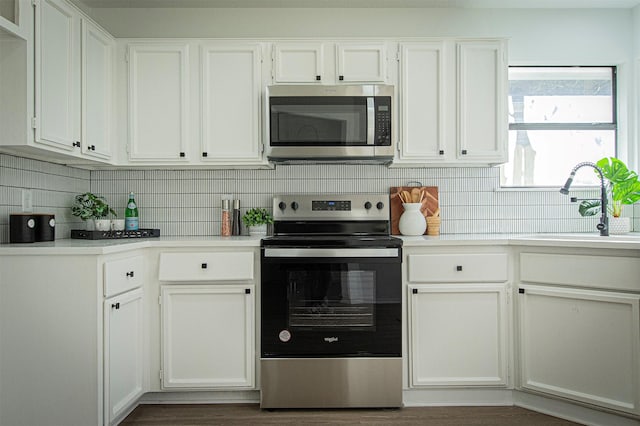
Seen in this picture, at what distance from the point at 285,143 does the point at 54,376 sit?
1.62m

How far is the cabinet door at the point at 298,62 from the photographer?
2730 mm

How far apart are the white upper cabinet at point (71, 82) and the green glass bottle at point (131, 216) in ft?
1.28

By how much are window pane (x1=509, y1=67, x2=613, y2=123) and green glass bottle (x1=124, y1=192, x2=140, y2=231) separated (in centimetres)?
260

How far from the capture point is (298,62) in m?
2.74

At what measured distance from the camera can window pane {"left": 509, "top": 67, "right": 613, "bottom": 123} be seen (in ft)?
10.4

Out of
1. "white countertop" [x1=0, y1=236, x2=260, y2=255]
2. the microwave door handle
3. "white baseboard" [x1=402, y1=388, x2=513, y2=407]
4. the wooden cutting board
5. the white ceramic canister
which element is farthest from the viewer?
the wooden cutting board

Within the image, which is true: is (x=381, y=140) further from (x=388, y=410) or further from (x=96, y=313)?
(x=96, y=313)

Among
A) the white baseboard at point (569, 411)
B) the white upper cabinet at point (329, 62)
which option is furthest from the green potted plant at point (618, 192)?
the white upper cabinet at point (329, 62)

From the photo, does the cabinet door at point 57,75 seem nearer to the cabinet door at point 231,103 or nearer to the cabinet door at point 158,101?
the cabinet door at point 158,101

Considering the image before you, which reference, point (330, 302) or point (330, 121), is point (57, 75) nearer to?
point (330, 121)

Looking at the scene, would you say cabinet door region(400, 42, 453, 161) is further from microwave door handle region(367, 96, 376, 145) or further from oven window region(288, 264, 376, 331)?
oven window region(288, 264, 376, 331)

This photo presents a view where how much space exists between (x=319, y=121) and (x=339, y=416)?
1.62 m

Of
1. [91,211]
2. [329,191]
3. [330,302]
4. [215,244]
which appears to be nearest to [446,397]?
[330,302]

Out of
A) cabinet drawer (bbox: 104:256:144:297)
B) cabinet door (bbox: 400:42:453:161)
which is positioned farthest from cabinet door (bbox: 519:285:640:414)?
cabinet drawer (bbox: 104:256:144:297)
